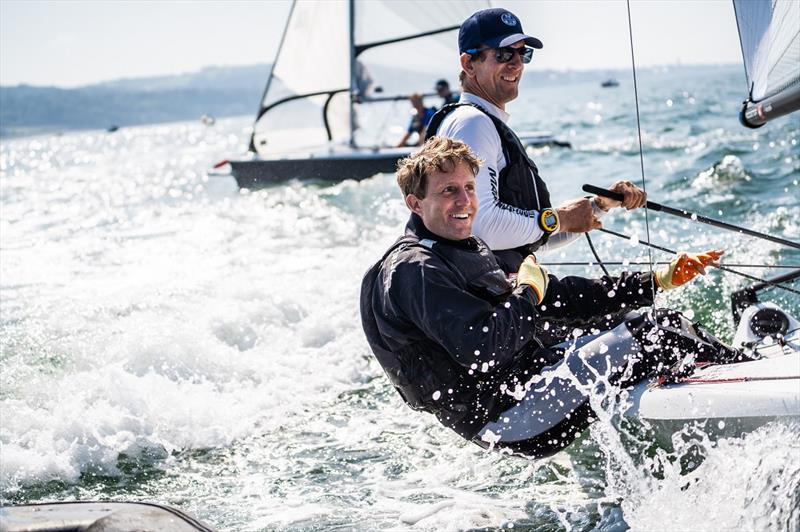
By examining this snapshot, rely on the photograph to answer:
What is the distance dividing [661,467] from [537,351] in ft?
2.04

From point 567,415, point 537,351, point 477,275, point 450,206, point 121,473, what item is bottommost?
point 121,473

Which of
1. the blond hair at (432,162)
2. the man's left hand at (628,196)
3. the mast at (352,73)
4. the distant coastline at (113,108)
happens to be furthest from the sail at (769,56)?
the distant coastline at (113,108)

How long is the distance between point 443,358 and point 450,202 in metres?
0.53

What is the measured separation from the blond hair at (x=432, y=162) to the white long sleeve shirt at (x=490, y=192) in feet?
1.08

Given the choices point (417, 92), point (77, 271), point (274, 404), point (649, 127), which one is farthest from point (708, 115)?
point (274, 404)

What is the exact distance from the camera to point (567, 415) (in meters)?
3.22

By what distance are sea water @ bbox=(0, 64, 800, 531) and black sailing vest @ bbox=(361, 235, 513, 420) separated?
20.2 inches

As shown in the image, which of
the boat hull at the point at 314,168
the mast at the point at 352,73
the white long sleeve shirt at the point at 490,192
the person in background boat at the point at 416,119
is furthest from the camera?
the mast at the point at 352,73

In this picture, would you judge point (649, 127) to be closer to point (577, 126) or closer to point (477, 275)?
point (577, 126)

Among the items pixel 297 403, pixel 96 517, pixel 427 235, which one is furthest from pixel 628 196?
pixel 297 403

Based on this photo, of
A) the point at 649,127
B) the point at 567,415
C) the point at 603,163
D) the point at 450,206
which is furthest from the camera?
the point at 649,127

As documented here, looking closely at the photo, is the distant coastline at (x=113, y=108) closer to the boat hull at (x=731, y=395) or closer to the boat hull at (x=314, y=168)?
the boat hull at (x=314, y=168)

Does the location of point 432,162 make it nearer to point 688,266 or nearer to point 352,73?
point 688,266

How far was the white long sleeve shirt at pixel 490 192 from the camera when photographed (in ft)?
11.1
